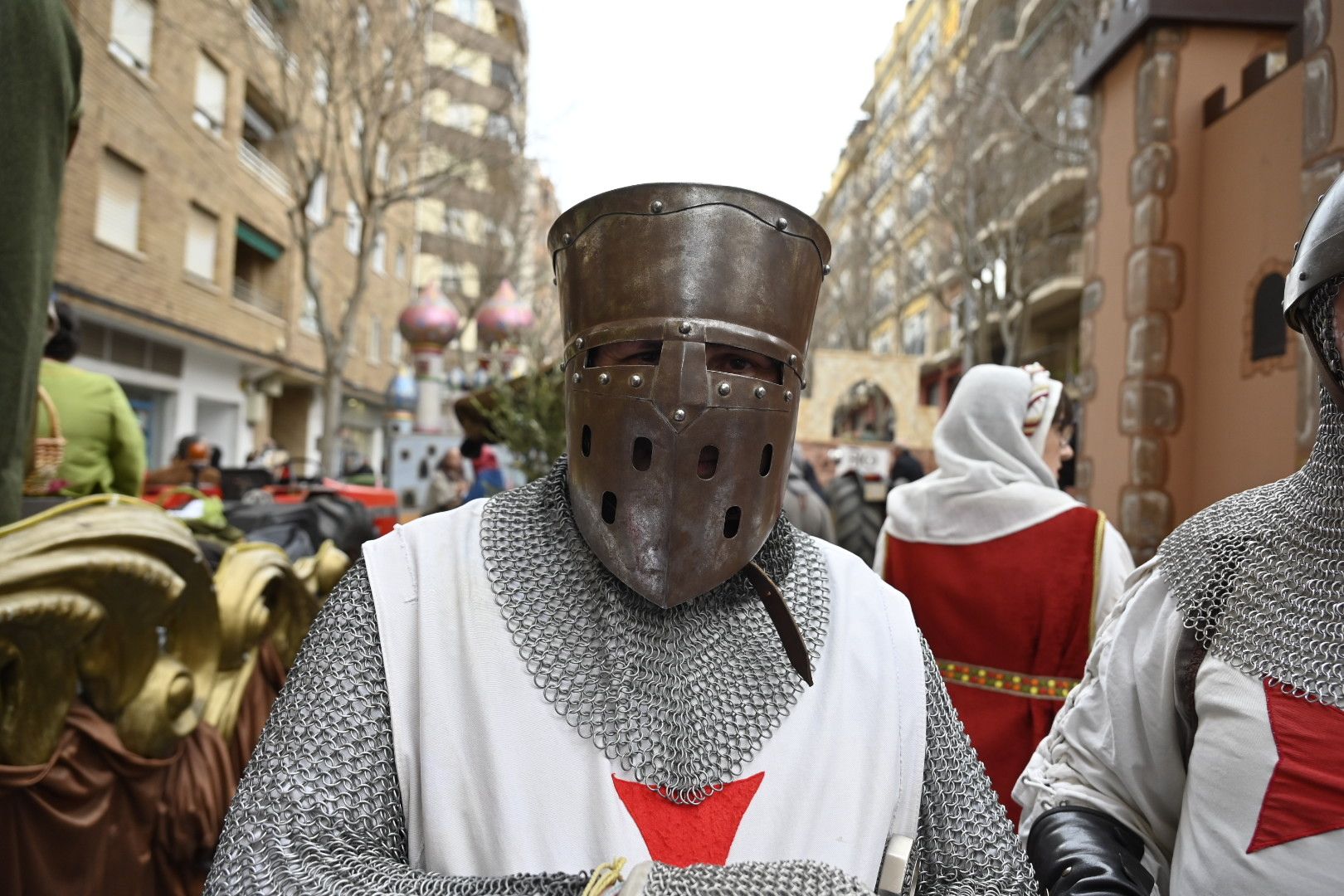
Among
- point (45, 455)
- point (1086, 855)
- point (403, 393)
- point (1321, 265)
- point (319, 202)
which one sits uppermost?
point (319, 202)

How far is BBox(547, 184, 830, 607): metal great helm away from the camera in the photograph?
4.37ft

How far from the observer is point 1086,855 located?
1611mm

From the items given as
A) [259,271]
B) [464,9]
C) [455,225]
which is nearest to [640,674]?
[259,271]

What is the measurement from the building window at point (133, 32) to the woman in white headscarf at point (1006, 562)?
1433 cm

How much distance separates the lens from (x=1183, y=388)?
261 inches

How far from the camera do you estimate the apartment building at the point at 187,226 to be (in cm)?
1285

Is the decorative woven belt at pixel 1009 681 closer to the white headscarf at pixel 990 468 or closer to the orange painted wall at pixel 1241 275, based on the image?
the white headscarf at pixel 990 468

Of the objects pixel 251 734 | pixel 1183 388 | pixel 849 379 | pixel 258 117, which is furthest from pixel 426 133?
pixel 251 734

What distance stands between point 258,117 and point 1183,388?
1872 centimetres

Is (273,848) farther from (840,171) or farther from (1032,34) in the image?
(840,171)

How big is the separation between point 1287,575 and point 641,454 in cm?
128

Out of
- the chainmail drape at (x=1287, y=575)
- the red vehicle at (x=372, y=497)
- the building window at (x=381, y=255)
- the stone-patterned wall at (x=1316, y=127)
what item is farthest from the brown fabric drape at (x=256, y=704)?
the building window at (x=381, y=255)

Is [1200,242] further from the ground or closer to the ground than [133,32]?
closer to the ground

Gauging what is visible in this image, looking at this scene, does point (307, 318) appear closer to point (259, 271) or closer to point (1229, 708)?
point (259, 271)
